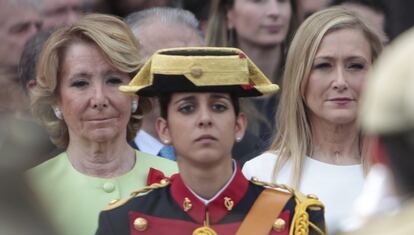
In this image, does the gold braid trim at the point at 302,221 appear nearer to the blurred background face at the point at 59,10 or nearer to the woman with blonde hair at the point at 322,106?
the woman with blonde hair at the point at 322,106

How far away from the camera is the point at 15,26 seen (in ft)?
21.4

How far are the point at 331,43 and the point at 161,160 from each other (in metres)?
0.87

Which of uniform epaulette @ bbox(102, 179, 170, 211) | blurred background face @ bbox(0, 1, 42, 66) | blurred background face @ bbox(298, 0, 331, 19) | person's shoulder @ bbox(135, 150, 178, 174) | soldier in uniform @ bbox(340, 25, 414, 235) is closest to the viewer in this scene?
soldier in uniform @ bbox(340, 25, 414, 235)

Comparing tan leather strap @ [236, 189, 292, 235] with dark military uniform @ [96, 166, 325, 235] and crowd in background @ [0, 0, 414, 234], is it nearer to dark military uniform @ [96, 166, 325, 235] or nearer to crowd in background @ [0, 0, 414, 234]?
dark military uniform @ [96, 166, 325, 235]

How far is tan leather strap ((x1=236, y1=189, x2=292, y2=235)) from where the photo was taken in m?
4.14

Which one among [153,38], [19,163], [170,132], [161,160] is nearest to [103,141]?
[161,160]

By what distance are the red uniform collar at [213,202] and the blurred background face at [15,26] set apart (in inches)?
87.4

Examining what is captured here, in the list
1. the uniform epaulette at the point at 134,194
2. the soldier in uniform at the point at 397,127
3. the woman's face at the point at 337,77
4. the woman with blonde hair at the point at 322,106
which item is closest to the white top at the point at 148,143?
the woman with blonde hair at the point at 322,106

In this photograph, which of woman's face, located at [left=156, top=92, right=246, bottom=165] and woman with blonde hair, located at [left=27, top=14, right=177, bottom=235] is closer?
woman's face, located at [left=156, top=92, right=246, bottom=165]

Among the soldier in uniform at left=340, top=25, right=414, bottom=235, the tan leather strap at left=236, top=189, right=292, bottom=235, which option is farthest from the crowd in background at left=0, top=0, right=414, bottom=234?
the soldier in uniform at left=340, top=25, right=414, bottom=235

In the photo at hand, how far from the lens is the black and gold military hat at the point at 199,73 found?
4137 mm

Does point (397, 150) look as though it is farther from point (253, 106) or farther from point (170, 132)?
point (253, 106)

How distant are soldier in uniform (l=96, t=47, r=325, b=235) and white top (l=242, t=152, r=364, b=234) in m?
0.55

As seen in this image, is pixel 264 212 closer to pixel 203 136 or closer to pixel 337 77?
pixel 203 136
